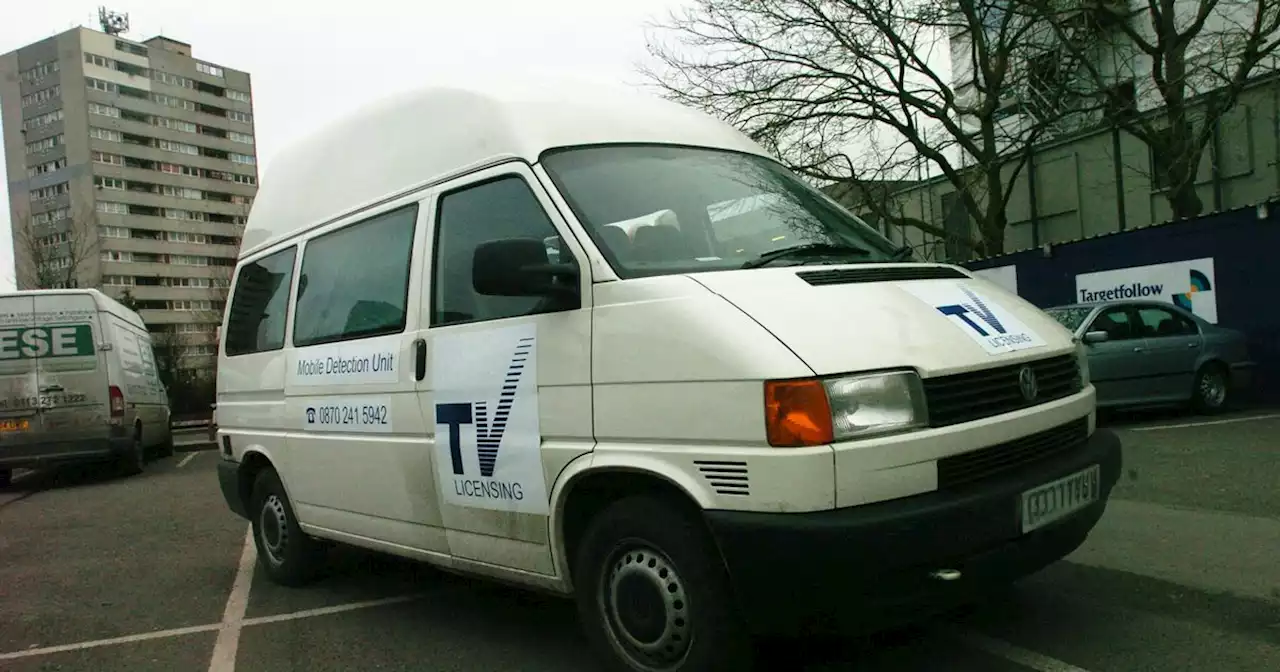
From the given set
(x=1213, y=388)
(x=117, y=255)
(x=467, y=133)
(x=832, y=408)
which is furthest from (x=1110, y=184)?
(x=117, y=255)

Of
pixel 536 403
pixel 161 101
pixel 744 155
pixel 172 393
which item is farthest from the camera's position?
pixel 161 101

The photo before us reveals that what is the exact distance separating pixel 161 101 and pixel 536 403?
109907 mm

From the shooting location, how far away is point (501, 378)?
366 centimetres

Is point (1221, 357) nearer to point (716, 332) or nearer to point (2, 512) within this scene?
A: point (716, 332)


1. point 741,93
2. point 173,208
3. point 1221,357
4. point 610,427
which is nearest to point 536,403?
point 610,427

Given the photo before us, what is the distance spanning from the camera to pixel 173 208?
98812 mm

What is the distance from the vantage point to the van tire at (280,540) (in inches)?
217

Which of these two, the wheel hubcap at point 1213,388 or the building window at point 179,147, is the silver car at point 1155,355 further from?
the building window at point 179,147

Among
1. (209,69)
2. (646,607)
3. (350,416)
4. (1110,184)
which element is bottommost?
(646,607)

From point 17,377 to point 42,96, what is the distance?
99.3 m

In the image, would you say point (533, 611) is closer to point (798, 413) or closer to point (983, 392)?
point (798, 413)

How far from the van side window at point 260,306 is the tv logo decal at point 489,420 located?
6.38 ft

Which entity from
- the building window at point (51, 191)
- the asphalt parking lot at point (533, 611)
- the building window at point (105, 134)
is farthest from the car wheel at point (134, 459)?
the building window at point (51, 191)

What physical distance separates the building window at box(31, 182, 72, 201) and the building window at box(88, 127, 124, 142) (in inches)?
222
